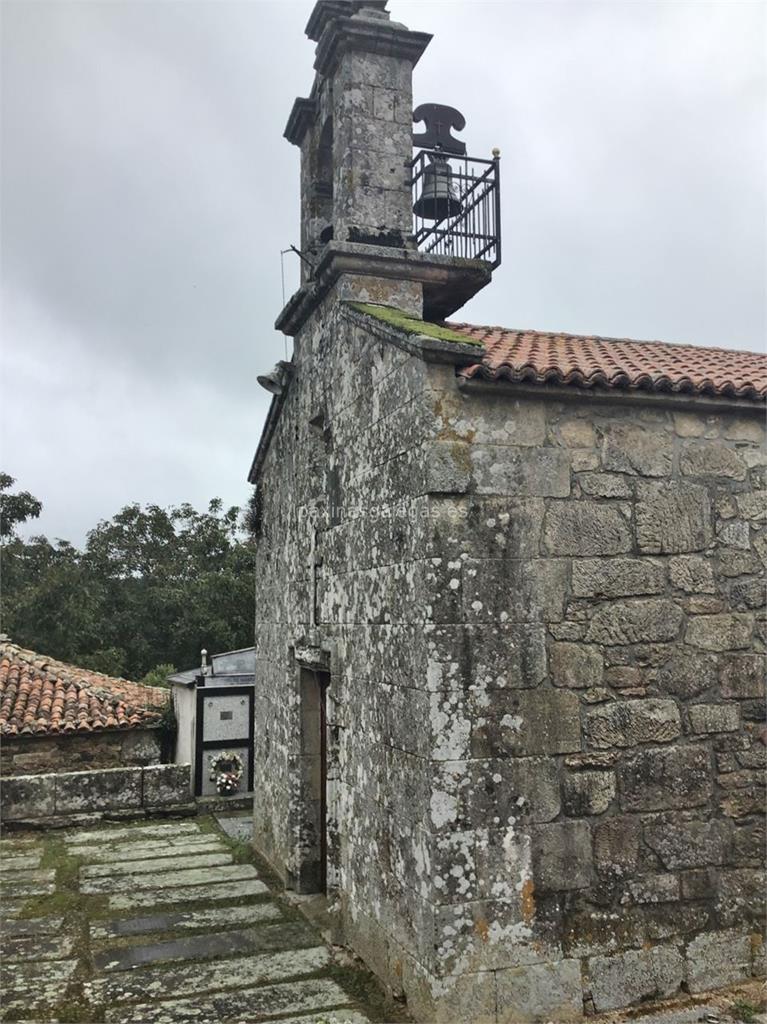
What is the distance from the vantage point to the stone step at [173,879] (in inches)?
314

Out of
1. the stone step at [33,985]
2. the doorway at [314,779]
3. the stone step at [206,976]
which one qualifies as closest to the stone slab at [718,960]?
the stone step at [206,976]

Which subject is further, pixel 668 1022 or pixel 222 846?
pixel 222 846

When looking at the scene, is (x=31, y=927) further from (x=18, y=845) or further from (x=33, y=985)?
(x=18, y=845)


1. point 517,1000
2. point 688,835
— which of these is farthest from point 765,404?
point 517,1000

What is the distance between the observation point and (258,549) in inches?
407

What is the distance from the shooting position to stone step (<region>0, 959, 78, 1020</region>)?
5.39 m

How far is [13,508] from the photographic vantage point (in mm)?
24297

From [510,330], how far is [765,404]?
299cm

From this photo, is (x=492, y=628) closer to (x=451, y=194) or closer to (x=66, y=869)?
(x=451, y=194)

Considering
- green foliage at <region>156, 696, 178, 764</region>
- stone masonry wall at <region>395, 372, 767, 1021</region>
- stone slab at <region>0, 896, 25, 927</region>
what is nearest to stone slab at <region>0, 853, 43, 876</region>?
stone slab at <region>0, 896, 25, 927</region>

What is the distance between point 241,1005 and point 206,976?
0.58 meters

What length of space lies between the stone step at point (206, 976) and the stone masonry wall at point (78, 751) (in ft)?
25.4

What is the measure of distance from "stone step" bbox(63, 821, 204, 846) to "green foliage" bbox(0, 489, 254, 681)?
12.8 metres

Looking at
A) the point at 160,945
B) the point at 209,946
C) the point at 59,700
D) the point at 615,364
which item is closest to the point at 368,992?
the point at 209,946
